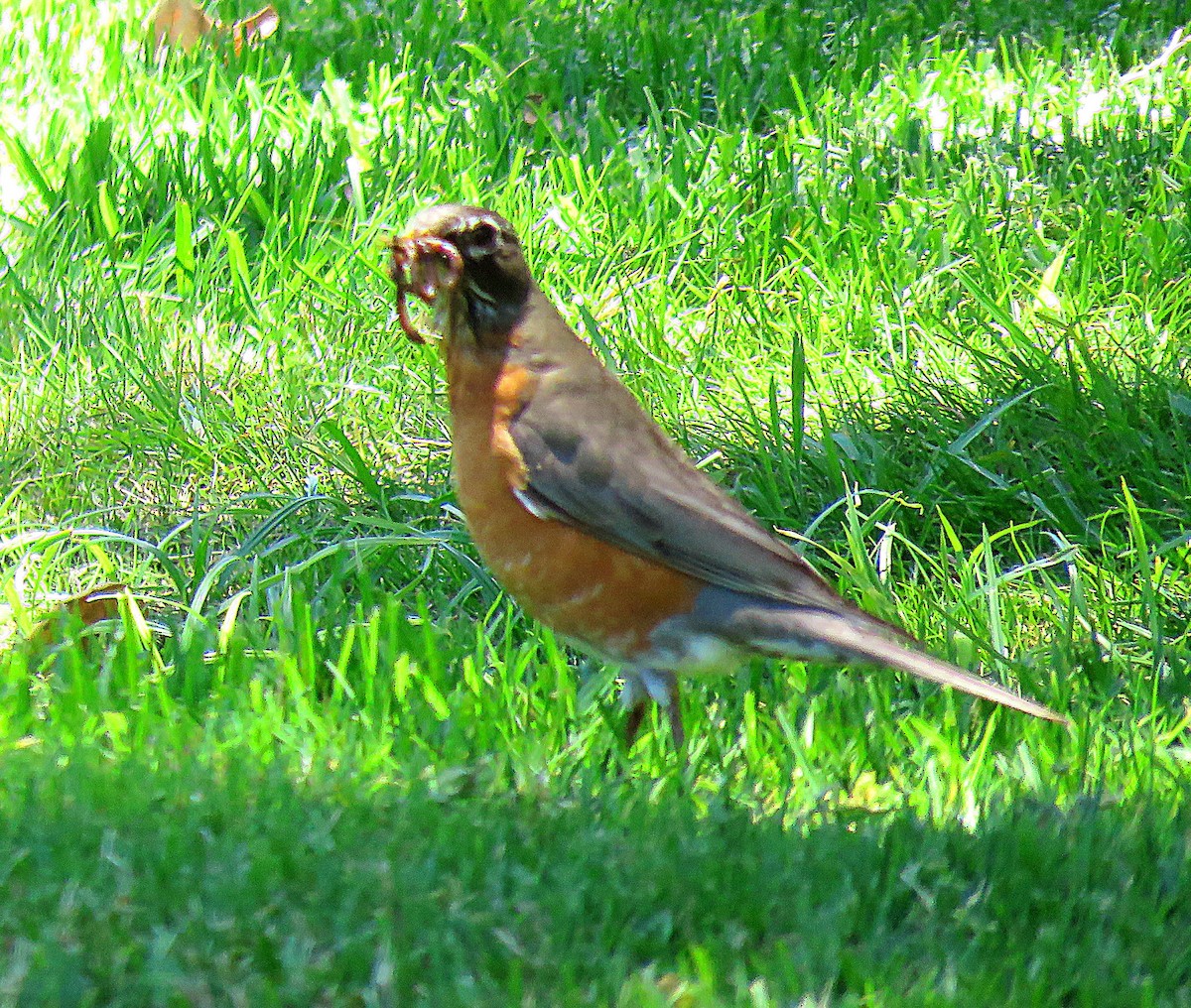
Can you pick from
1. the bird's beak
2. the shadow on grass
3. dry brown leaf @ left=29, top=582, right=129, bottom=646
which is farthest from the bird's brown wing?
dry brown leaf @ left=29, top=582, right=129, bottom=646

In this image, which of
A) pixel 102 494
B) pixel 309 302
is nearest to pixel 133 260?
pixel 309 302

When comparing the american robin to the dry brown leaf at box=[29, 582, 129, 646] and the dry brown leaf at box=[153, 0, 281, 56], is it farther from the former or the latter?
the dry brown leaf at box=[153, 0, 281, 56]

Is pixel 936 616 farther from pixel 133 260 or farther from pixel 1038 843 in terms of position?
pixel 133 260

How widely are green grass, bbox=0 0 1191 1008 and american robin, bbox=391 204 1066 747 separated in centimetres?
22

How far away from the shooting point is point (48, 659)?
364cm

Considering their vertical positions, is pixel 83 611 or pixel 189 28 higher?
pixel 189 28

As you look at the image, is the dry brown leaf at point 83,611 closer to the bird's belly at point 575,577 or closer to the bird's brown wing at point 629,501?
the bird's belly at point 575,577

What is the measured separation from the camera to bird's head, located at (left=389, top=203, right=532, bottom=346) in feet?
10.8

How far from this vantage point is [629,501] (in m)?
3.34

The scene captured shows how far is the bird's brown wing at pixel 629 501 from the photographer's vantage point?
3.30 metres

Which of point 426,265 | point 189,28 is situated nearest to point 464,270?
point 426,265

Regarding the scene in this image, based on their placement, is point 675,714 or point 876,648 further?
point 675,714

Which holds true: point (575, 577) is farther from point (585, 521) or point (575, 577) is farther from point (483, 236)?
point (483, 236)

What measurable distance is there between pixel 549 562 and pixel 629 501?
0.64ft
